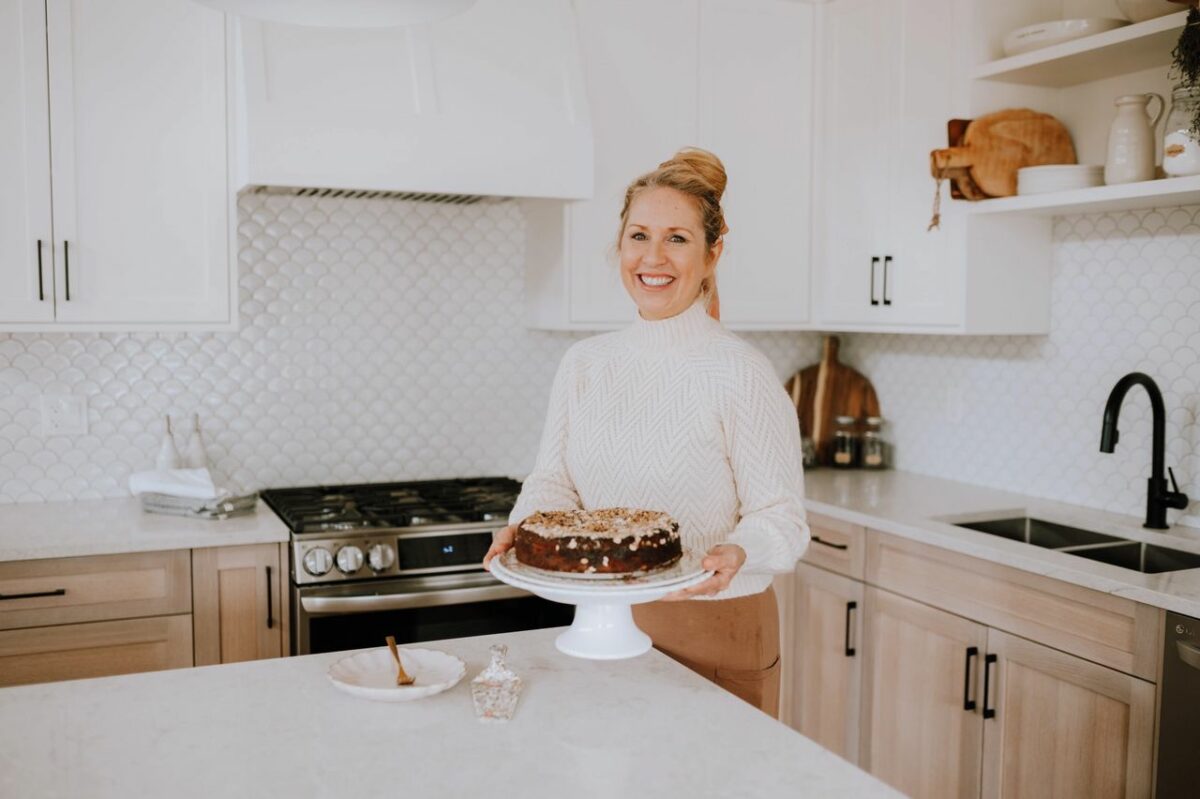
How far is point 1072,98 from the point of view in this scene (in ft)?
10.2

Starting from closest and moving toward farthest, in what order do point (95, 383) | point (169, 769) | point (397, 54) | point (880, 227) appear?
point (169, 769)
point (397, 54)
point (95, 383)
point (880, 227)

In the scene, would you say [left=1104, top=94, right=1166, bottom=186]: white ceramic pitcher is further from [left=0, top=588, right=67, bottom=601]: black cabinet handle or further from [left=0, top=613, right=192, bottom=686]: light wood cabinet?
[left=0, top=588, right=67, bottom=601]: black cabinet handle

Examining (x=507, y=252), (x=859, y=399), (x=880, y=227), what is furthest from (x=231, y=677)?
(x=859, y=399)

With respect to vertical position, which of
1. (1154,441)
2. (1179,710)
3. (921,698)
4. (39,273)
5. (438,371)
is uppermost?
(39,273)

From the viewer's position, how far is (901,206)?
3.31 meters

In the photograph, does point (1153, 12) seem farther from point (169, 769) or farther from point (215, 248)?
point (169, 769)

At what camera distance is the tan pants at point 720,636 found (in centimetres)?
204

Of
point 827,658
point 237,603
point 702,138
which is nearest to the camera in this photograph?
point 237,603

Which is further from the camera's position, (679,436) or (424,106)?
(424,106)

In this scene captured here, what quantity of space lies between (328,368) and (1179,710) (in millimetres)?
2449

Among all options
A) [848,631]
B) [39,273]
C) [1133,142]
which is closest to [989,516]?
[848,631]

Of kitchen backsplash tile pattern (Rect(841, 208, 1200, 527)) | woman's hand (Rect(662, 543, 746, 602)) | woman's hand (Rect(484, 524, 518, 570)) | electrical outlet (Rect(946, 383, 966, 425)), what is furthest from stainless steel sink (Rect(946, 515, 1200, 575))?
woman's hand (Rect(484, 524, 518, 570))

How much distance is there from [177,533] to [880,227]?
2241mm

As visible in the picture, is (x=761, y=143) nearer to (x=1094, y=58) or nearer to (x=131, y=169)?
(x=1094, y=58)
